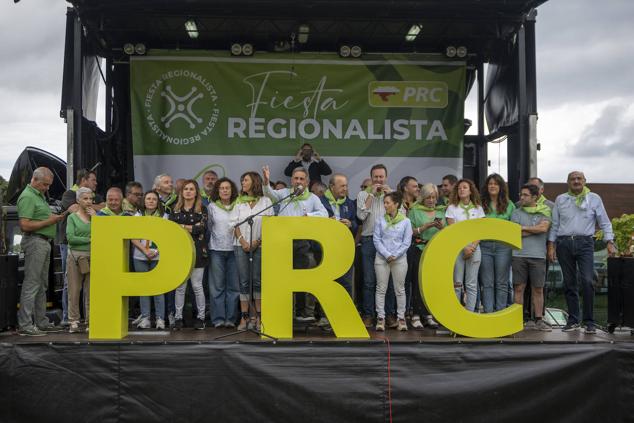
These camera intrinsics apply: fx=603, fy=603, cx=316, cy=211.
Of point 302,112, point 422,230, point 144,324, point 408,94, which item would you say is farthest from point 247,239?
point 408,94

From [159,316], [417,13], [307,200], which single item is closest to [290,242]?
[307,200]

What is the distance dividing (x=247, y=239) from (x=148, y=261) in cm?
102

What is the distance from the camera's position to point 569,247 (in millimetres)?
5906

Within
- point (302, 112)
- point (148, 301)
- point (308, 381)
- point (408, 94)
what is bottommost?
point (308, 381)

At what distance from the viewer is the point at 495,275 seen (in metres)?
6.07

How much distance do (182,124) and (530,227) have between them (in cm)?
542

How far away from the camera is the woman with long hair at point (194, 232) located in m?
5.89

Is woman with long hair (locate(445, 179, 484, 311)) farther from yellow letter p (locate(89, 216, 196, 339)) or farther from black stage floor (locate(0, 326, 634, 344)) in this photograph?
yellow letter p (locate(89, 216, 196, 339))

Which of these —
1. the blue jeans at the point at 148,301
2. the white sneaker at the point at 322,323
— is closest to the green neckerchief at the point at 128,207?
the blue jeans at the point at 148,301

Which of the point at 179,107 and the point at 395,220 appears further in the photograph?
the point at 179,107

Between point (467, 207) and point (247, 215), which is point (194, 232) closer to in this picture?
point (247, 215)

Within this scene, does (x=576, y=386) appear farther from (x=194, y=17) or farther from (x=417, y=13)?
(x=194, y=17)

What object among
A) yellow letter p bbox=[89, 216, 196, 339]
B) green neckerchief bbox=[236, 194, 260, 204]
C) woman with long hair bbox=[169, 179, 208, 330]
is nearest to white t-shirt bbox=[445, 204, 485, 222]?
green neckerchief bbox=[236, 194, 260, 204]

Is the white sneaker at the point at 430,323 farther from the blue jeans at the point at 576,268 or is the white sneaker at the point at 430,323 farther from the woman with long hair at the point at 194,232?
the woman with long hair at the point at 194,232
